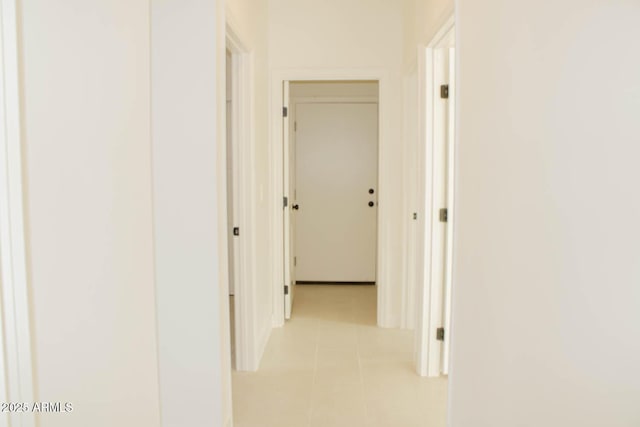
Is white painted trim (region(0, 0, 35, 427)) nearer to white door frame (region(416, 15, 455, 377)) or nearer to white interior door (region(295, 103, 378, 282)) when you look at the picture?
white door frame (region(416, 15, 455, 377))

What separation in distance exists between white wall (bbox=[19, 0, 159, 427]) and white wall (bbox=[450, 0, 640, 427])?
1.06 meters

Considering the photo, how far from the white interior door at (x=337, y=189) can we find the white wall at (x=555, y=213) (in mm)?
3611

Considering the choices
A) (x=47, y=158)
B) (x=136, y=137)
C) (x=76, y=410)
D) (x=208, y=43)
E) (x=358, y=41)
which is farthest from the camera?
(x=358, y=41)

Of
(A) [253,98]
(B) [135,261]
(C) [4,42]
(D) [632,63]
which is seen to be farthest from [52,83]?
(A) [253,98]

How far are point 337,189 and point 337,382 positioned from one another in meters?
2.77

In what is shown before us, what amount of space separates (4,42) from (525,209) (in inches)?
49.8

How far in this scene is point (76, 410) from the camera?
3.57 feet

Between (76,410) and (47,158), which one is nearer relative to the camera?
(47,158)

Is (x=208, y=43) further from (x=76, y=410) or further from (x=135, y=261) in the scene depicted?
(x=76, y=410)

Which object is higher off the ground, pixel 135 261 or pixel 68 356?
pixel 135 261

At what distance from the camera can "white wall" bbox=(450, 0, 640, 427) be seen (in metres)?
1.06

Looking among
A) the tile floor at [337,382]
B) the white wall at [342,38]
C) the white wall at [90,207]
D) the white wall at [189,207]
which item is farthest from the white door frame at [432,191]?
the white wall at [90,207]

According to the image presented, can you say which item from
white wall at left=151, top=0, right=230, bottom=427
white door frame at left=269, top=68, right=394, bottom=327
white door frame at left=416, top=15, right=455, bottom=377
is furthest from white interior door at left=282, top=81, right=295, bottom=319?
white wall at left=151, top=0, right=230, bottom=427

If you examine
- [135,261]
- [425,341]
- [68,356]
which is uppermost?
[135,261]
